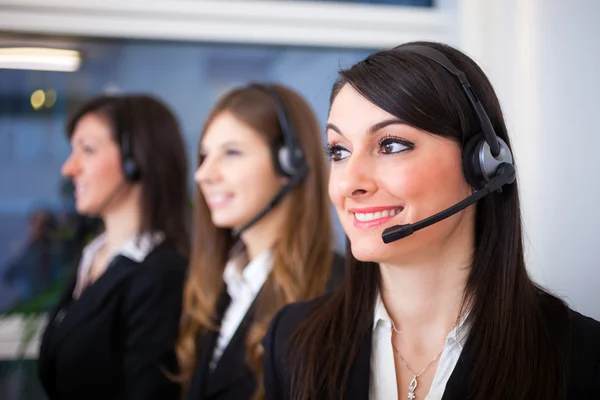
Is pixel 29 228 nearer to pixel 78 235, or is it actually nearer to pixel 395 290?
pixel 78 235

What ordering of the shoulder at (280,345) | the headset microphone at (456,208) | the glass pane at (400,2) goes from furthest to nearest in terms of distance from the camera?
the glass pane at (400,2)
the shoulder at (280,345)
the headset microphone at (456,208)

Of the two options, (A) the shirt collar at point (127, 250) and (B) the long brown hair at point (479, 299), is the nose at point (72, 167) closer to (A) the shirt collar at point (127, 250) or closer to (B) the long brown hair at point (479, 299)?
(A) the shirt collar at point (127, 250)

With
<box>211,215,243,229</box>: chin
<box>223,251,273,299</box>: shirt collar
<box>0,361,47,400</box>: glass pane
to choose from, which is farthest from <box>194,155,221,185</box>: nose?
<box>0,361,47,400</box>: glass pane

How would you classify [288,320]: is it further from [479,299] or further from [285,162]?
[285,162]

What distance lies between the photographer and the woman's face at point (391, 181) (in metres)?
1.00

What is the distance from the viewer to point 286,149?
1659 mm

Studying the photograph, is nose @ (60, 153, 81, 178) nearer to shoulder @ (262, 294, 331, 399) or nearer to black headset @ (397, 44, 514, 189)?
shoulder @ (262, 294, 331, 399)

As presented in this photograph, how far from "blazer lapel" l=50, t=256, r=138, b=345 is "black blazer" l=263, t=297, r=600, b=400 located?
763 millimetres

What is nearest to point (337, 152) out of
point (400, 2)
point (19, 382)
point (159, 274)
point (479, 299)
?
point (479, 299)

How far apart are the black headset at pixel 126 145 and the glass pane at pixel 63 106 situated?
0.38 meters

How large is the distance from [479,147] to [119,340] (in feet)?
4.21

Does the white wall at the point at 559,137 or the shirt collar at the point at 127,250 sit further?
the shirt collar at the point at 127,250

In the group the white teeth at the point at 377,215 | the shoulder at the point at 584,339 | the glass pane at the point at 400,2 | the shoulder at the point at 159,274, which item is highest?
the glass pane at the point at 400,2

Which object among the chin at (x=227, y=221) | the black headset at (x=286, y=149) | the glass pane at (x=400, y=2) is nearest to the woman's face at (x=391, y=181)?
the black headset at (x=286, y=149)
